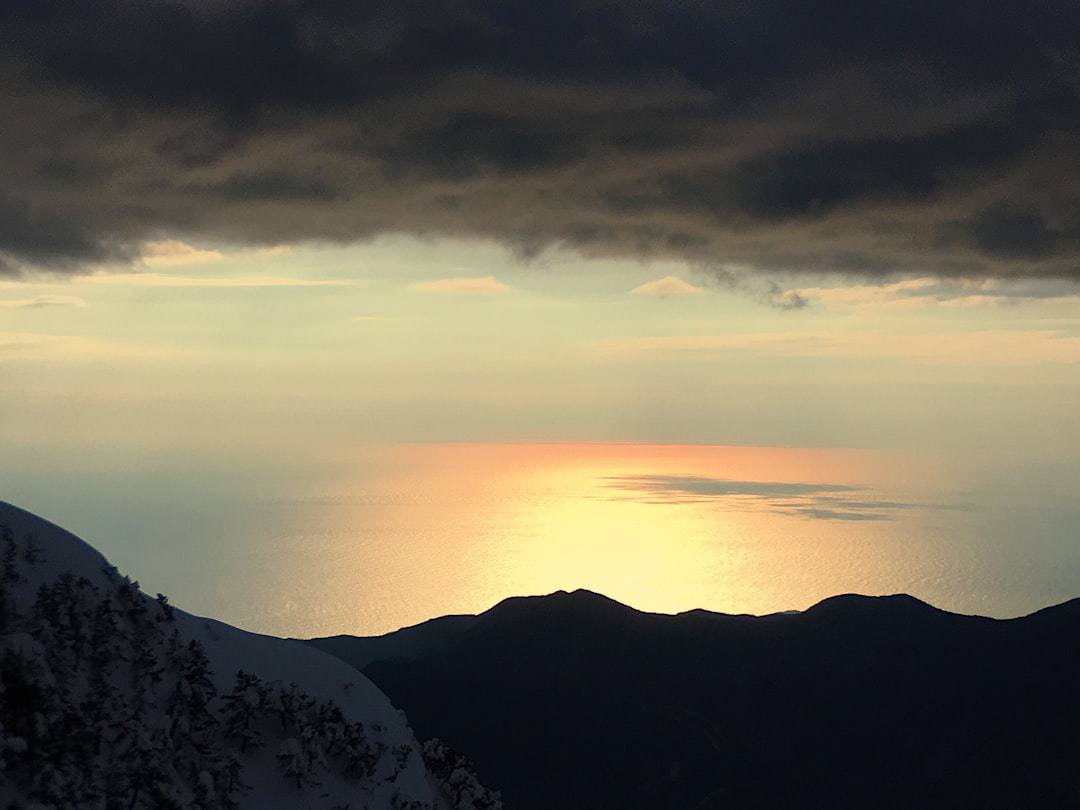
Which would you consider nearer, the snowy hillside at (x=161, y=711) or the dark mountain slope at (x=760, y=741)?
the snowy hillside at (x=161, y=711)

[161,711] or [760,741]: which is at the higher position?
[161,711]

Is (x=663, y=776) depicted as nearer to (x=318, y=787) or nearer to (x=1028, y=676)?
(x=1028, y=676)

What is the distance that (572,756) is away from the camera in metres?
177

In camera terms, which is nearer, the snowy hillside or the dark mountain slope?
the snowy hillside

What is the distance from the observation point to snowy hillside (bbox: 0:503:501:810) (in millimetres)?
47625

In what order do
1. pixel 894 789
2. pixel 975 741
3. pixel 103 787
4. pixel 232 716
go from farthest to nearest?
pixel 975 741, pixel 894 789, pixel 232 716, pixel 103 787

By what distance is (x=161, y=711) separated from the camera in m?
56.8

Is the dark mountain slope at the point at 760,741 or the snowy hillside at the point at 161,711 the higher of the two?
the snowy hillside at the point at 161,711

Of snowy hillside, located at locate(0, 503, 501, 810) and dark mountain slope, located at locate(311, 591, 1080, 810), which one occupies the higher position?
snowy hillside, located at locate(0, 503, 501, 810)

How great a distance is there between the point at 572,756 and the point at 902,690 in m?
68.2

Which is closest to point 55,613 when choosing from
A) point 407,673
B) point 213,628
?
point 213,628

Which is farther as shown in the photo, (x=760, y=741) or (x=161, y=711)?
(x=760, y=741)

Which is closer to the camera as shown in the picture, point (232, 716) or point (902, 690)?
point (232, 716)

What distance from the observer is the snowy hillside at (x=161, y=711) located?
4762 cm
